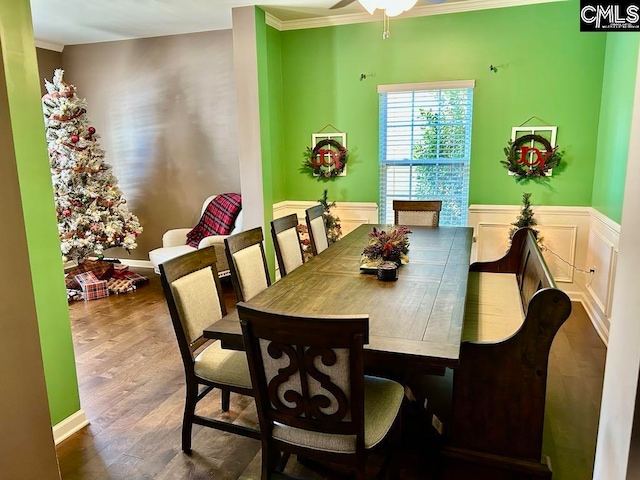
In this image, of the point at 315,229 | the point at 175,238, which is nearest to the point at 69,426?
the point at 315,229

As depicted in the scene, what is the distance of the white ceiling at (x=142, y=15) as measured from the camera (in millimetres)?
4172

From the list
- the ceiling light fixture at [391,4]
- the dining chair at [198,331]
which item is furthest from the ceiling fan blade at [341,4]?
the dining chair at [198,331]

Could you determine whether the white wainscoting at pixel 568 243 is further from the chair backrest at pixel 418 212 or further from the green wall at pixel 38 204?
the green wall at pixel 38 204

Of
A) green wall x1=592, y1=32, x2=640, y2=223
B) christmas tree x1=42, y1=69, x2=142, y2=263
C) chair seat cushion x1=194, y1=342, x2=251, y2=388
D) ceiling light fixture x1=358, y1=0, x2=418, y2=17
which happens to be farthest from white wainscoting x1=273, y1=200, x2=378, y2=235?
chair seat cushion x1=194, y1=342, x2=251, y2=388

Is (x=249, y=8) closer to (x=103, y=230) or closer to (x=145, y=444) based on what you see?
(x=103, y=230)

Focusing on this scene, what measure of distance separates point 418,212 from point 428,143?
2.99ft

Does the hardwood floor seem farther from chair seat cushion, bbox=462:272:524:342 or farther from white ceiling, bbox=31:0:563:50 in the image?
white ceiling, bbox=31:0:563:50

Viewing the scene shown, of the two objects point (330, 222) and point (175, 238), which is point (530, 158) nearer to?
point (330, 222)

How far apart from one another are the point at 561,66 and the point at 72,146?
502 cm

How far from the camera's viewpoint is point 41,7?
424 cm

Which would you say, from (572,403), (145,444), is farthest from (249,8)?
(572,403)

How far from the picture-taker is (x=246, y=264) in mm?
2613

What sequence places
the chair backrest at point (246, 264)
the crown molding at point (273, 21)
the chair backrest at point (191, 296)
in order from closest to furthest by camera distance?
the chair backrest at point (191, 296), the chair backrest at point (246, 264), the crown molding at point (273, 21)
